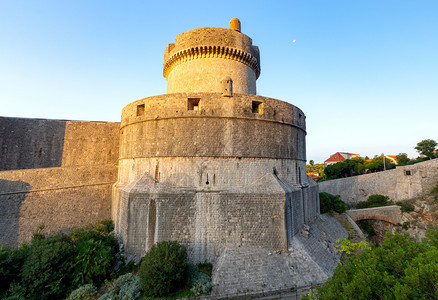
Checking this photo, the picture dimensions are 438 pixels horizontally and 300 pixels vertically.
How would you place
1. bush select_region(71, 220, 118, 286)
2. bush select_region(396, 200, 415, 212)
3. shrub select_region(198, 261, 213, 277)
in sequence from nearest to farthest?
bush select_region(71, 220, 118, 286) < shrub select_region(198, 261, 213, 277) < bush select_region(396, 200, 415, 212)

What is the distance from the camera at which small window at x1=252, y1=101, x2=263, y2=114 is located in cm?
1065

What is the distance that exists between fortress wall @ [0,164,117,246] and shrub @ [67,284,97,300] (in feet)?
16.4

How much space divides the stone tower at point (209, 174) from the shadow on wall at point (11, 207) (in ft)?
16.7

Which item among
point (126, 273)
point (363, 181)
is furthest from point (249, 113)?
point (363, 181)

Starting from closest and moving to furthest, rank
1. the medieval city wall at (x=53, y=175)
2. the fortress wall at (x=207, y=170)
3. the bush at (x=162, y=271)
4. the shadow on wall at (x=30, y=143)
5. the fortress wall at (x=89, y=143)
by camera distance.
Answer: the bush at (x=162, y=271)
the fortress wall at (x=207, y=170)
the medieval city wall at (x=53, y=175)
the shadow on wall at (x=30, y=143)
the fortress wall at (x=89, y=143)

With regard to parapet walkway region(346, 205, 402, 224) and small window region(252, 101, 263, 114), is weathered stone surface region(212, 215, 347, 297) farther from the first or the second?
parapet walkway region(346, 205, 402, 224)

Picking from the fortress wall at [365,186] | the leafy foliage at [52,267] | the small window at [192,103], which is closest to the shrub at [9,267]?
the leafy foliage at [52,267]

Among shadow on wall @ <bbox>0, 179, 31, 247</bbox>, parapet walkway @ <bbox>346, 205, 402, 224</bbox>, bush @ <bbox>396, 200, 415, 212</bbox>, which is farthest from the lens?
parapet walkway @ <bbox>346, 205, 402, 224</bbox>

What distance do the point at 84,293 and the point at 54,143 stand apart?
10.7 metres

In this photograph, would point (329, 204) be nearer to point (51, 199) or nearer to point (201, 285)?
point (201, 285)

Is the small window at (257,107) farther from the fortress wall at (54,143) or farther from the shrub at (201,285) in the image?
the fortress wall at (54,143)

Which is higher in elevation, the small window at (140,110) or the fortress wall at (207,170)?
the small window at (140,110)

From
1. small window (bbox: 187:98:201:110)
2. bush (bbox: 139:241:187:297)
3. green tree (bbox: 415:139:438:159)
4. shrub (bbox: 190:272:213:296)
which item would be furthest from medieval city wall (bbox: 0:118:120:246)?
green tree (bbox: 415:139:438:159)

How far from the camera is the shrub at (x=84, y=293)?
762 centimetres
